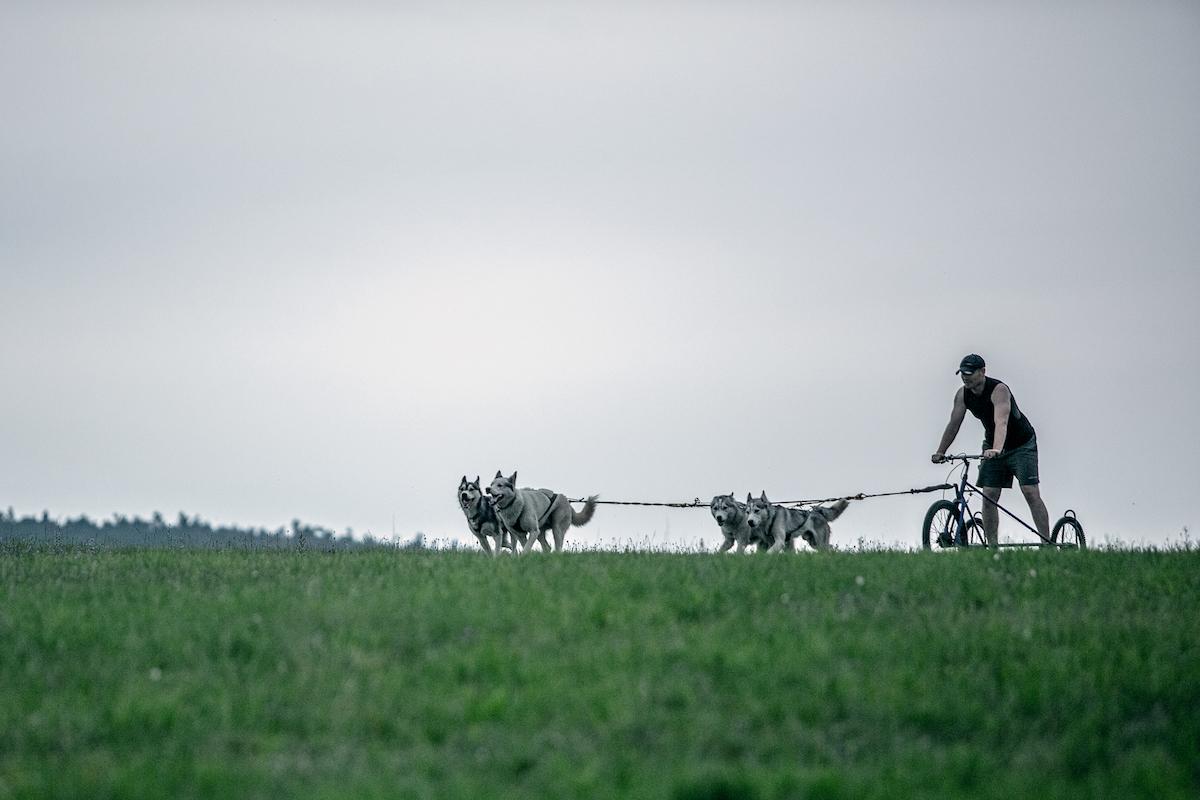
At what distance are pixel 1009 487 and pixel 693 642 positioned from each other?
8.12 m

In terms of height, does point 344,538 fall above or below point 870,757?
above

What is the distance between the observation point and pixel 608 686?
29.7 feet

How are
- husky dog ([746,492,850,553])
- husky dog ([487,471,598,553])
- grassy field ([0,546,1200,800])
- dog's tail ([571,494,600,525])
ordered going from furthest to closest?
dog's tail ([571,494,600,525]), husky dog ([487,471,598,553]), husky dog ([746,492,850,553]), grassy field ([0,546,1200,800])

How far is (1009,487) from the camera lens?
1680 cm

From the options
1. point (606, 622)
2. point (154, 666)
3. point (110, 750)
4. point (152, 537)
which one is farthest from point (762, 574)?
point (152, 537)

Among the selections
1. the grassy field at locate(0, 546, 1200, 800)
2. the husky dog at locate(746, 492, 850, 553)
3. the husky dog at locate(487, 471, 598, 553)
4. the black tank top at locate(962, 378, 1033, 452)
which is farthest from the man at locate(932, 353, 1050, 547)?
the husky dog at locate(487, 471, 598, 553)

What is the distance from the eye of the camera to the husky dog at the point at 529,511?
70.6 ft

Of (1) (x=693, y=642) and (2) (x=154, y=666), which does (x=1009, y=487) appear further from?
(2) (x=154, y=666)

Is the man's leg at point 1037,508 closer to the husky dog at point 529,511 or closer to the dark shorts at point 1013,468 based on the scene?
the dark shorts at point 1013,468

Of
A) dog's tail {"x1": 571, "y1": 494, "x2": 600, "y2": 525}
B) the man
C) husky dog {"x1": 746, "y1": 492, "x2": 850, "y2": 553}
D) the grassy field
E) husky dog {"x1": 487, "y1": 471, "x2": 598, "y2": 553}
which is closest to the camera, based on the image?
the grassy field

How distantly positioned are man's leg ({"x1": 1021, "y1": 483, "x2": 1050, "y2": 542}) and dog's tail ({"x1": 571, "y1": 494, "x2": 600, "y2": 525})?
928cm

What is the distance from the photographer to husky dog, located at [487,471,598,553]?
21.5 meters

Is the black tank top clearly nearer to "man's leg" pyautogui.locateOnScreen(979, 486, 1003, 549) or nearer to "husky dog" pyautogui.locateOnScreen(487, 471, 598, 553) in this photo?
"man's leg" pyautogui.locateOnScreen(979, 486, 1003, 549)

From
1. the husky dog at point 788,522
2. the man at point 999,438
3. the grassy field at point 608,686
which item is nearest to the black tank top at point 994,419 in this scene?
the man at point 999,438
